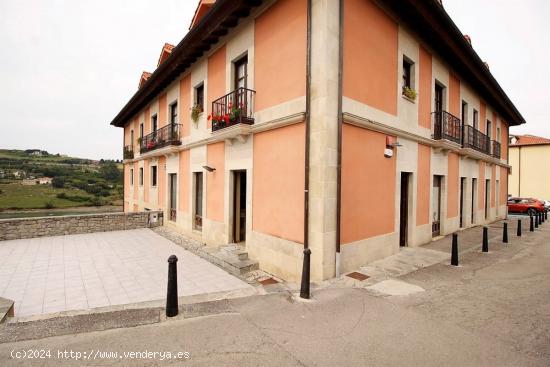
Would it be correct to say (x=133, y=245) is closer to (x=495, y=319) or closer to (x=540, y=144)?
(x=495, y=319)

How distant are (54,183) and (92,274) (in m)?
65.5

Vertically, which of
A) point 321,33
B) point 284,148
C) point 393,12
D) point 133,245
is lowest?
point 133,245

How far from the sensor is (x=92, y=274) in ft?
21.3

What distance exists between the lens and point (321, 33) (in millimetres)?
5312

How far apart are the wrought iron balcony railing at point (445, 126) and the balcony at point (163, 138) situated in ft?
32.2

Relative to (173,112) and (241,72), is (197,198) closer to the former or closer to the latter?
(173,112)

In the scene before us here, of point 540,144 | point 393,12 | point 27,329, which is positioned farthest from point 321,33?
point 540,144

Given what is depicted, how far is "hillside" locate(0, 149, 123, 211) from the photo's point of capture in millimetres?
50478

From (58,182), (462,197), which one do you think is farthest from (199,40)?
(58,182)

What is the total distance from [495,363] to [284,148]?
4831 mm

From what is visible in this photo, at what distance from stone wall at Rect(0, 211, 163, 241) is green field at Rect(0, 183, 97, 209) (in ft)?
161

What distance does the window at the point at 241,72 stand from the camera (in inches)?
310

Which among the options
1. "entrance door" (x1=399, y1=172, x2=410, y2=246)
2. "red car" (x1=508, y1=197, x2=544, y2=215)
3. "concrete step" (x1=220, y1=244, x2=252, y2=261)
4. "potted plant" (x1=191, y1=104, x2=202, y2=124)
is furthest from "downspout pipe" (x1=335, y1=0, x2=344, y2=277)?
"red car" (x1=508, y1=197, x2=544, y2=215)

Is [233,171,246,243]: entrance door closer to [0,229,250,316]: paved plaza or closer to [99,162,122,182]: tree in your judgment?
[0,229,250,316]: paved plaza
